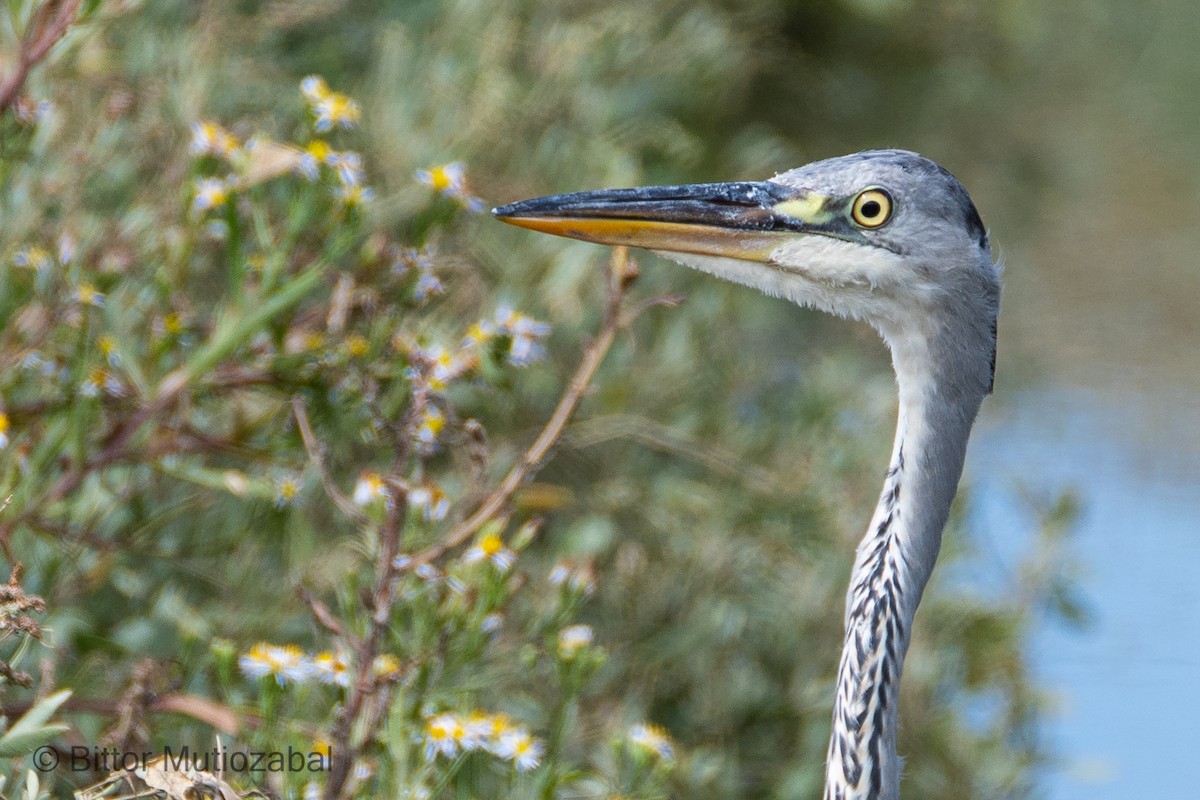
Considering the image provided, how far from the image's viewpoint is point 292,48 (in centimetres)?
452

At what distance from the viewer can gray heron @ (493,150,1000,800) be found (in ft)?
6.59

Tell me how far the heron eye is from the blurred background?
0.48 meters

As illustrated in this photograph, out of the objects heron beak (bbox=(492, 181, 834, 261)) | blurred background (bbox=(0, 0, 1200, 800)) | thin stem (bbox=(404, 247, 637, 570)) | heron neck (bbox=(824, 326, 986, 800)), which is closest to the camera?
thin stem (bbox=(404, 247, 637, 570))

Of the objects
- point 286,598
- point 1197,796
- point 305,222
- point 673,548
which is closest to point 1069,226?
point 1197,796

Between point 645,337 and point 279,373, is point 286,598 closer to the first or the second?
point 279,373

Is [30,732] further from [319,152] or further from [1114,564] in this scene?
[1114,564]

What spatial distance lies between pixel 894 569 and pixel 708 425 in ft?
6.35

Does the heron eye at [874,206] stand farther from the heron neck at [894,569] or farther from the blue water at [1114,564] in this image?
the blue water at [1114,564]

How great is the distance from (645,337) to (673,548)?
746 millimetres

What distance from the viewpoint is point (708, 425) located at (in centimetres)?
393

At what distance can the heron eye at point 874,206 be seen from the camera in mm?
2072

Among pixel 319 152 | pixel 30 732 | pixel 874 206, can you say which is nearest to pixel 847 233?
pixel 874 206

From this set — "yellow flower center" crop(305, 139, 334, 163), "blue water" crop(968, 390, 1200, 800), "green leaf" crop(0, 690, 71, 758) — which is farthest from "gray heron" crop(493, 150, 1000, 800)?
→ "blue water" crop(968, 390, 1200, 800)

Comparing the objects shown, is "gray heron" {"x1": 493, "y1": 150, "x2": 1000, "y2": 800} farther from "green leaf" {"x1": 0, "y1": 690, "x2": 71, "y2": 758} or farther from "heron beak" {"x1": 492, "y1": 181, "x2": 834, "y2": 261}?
"green leaf" {"x1": 0, "y1": 690, "x2": 71, "y2": 758}
